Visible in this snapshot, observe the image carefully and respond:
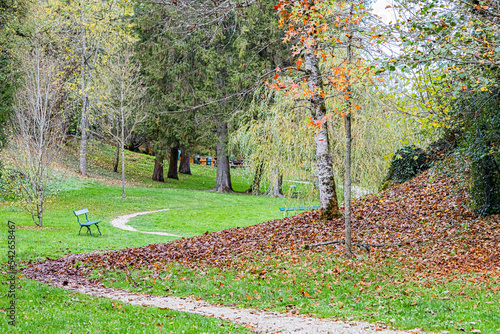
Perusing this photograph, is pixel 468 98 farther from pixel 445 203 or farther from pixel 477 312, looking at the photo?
pixel 477 312

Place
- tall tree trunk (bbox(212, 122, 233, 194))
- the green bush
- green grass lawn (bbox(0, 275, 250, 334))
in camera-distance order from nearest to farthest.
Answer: green grass lawn (bbox(0, 275, 250, 334))
the green bush
tall tree trunk (bbox(212, 122, 233, 194))

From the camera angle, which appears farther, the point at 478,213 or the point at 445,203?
the point at 445,203

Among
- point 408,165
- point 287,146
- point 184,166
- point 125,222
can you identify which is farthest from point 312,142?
point 184,166

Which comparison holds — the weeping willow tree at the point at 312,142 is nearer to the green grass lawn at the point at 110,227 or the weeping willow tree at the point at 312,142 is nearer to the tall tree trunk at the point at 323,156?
the green grass lawn at the point at 110,227

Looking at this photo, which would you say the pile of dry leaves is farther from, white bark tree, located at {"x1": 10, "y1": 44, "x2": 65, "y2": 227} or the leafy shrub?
white bark tree, located at {"x1": 10, "y1": 44, "x2": 65, "y2": 227}

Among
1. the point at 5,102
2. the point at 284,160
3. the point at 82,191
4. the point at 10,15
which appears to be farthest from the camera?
the point at 82,191

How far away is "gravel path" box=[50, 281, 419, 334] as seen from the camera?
5.43 metres

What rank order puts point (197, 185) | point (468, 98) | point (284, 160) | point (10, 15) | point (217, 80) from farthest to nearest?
point (197, 185)
point (217, 80)
point (10, 15)
point (284, 160)
point (468, 98)

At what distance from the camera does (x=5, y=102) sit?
17547mm

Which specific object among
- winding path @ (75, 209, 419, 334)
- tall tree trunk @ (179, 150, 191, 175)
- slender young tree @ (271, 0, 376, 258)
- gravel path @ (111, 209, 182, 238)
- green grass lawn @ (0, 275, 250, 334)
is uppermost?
slender young tree @ (271, 0, 376, 258)

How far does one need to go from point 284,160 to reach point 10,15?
9.71 meters

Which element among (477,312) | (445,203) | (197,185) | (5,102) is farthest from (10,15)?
(197,185)

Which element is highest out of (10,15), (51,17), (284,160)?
(51,17)

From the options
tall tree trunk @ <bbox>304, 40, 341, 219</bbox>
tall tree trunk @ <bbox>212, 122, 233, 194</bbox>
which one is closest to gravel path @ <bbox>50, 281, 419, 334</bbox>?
tall tree trunk @ <bbox>304, 40, 341, 219</bbox>
